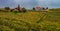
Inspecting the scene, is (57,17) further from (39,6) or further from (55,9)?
(39,6)

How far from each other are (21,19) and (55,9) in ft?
1.80

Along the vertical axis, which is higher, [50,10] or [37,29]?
[50,10]

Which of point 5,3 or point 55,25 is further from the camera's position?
point 5,3

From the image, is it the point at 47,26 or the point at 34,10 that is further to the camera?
the point at 34,10

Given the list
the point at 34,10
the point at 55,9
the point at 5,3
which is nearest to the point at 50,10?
the point at 55,9

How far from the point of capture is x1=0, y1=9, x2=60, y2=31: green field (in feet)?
6.64

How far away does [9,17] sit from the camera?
2.14 metres

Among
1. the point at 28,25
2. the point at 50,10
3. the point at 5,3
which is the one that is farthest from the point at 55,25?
the point at 5,3

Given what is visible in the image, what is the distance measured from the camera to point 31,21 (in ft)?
6.83

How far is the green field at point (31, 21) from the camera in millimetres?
2025

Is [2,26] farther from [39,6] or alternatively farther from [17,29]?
[39,6]

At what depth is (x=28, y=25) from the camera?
6.73 ft

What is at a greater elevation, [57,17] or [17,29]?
[57,17]

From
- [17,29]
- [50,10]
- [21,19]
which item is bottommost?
[17,29]
